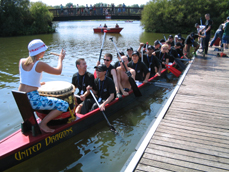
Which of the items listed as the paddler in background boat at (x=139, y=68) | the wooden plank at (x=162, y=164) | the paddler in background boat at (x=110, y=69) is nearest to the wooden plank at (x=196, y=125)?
the wooden plank at (x=162, y=164)

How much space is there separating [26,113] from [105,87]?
7.22 ft

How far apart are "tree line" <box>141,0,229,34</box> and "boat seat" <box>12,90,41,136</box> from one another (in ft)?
112

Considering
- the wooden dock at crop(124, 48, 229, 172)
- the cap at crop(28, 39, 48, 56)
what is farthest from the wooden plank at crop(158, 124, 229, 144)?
the cap at crop(28, 39, 48, 56)

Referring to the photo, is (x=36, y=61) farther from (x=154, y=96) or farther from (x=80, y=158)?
(x=154, y=96)

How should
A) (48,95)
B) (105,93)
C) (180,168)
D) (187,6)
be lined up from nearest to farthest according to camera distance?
(180,168) < (48,95) < (105,93) < (187,6)

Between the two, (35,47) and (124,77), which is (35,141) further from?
(124,77)

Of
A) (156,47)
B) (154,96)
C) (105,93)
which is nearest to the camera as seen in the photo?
(105,93)

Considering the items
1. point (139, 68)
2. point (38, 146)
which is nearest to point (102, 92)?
point (38, 146)

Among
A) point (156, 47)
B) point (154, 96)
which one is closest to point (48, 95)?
point (154, 96)

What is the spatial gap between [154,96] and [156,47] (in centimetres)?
373

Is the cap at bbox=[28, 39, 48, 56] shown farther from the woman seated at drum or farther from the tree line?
the tree line

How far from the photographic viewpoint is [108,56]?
590 cm

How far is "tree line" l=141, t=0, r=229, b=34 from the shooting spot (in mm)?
33656

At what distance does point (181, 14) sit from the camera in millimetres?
33250
